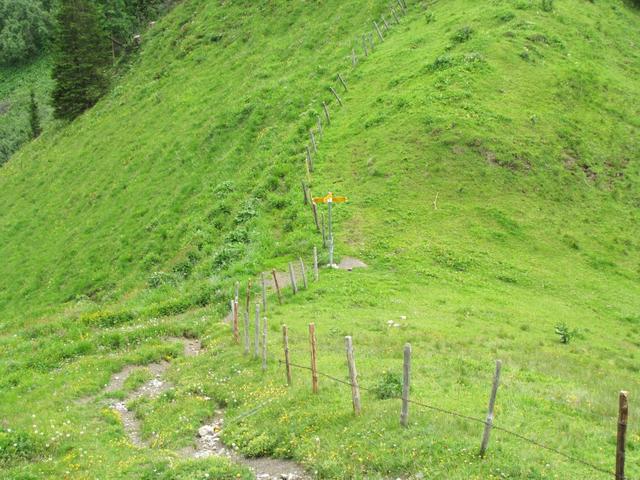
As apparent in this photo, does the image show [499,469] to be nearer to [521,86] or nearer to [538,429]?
[538,429]

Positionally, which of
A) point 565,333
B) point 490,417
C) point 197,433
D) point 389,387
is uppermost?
point 490,417

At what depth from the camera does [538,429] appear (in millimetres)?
13000

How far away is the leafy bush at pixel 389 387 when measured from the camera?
14750 mm

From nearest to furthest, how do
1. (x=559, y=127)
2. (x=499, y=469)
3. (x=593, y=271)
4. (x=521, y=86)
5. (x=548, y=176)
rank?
(x=499, y=469), (x=593, y=271), (x=548, y=176), (x=559, y=127), (x=521, y=86)

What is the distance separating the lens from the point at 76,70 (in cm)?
7844

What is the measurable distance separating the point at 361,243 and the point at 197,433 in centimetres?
1687

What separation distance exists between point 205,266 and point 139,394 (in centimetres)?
1274

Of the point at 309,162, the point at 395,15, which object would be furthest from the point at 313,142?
the point at 395,15

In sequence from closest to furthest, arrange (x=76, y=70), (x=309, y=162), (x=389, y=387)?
(x=389, y=387) → (x=309, y=162) → (x=76, y=70)

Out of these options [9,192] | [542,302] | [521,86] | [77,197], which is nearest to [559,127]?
[521,86]

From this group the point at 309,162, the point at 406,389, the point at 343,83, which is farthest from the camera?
the point at 343,83

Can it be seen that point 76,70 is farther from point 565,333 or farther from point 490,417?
point 490,417

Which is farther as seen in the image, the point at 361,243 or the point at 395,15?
the point at 395,15

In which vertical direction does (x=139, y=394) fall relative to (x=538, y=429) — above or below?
below
